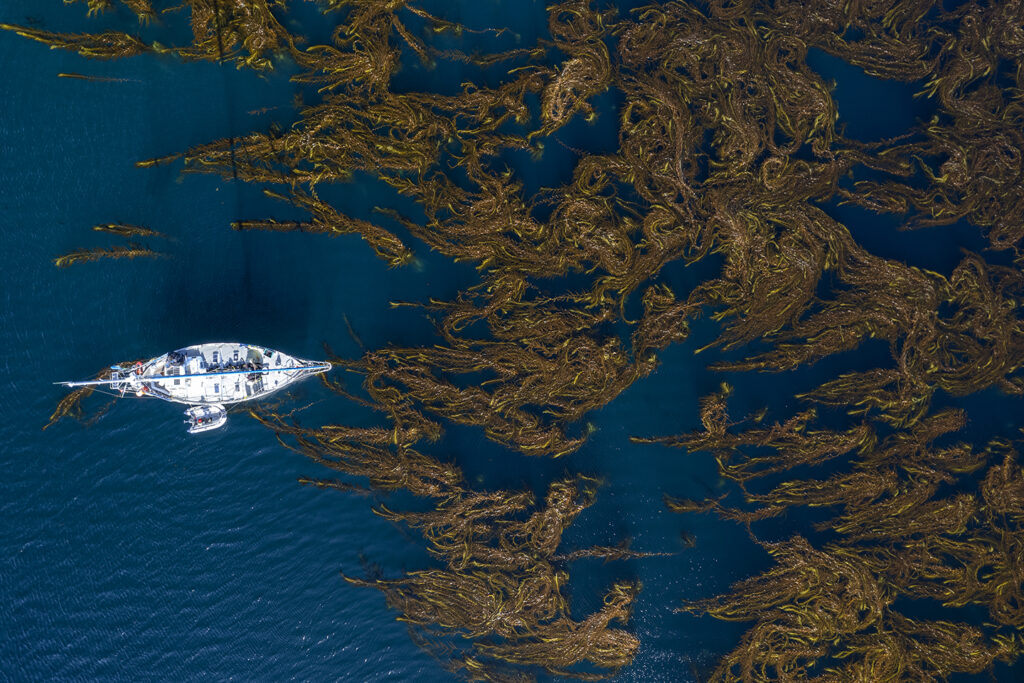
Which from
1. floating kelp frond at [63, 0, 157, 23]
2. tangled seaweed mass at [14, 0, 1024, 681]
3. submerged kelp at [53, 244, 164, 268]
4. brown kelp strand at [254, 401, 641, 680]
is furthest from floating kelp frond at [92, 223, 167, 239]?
brown kelp strand at [254, 401, 641, 680]

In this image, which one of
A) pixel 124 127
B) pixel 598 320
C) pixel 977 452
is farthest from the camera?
pixel 977 452

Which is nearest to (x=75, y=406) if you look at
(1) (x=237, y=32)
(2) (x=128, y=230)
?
(2) (x=128, y=230)

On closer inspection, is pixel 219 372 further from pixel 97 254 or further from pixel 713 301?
pixel 713 301

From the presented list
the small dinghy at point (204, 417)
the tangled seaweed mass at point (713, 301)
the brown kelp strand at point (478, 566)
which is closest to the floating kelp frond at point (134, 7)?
the tangled seaweed mass at point (713, 301)

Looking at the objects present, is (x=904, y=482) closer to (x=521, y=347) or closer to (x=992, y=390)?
(x=992, y=390)

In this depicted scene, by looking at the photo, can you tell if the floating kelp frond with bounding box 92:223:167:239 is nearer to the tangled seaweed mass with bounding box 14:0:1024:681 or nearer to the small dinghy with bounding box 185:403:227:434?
the tangled seaweed mass with bounding box 14:0:1024:681

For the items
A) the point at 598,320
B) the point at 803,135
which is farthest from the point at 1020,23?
the point at 598,320
